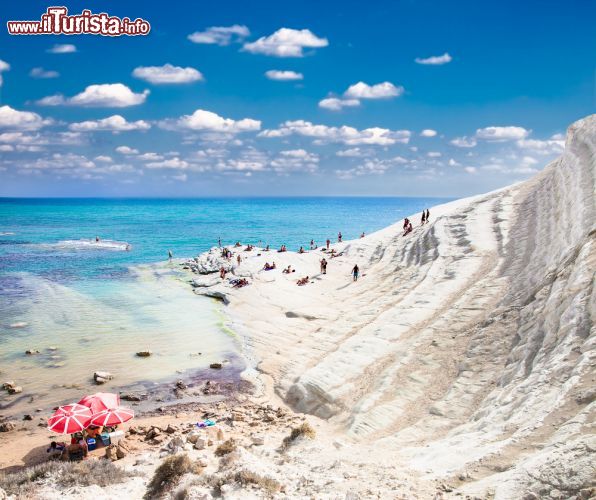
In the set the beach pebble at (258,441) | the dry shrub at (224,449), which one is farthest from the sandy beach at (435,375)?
the dry shrub at (224,449)

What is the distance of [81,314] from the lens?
3528 centimetres

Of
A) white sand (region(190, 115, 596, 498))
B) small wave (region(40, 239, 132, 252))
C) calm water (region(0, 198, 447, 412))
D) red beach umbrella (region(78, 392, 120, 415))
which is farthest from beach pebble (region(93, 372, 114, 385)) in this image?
small wave (region(40, 239, 132, 252))

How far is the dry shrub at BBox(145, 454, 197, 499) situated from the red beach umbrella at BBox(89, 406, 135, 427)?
5.17m

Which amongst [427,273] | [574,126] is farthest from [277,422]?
[574,126]

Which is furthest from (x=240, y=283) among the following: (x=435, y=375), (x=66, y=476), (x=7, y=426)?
(x=66, y=476)

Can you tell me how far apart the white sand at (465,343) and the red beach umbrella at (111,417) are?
6935 millimetres

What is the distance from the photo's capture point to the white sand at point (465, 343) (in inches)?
436

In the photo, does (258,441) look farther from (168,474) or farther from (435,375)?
(435,375)

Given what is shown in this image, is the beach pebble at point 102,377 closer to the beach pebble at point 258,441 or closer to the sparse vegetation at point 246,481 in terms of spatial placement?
the beach pebble at point 258,441

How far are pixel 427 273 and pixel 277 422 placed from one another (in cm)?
1715

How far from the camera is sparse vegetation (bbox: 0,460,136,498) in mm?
12867

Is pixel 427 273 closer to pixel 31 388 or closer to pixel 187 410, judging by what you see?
pixel 187 410

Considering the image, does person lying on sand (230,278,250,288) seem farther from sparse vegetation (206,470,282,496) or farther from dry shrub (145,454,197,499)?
sparse vegetation (206,470,282,496)

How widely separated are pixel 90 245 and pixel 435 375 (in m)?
74.3
